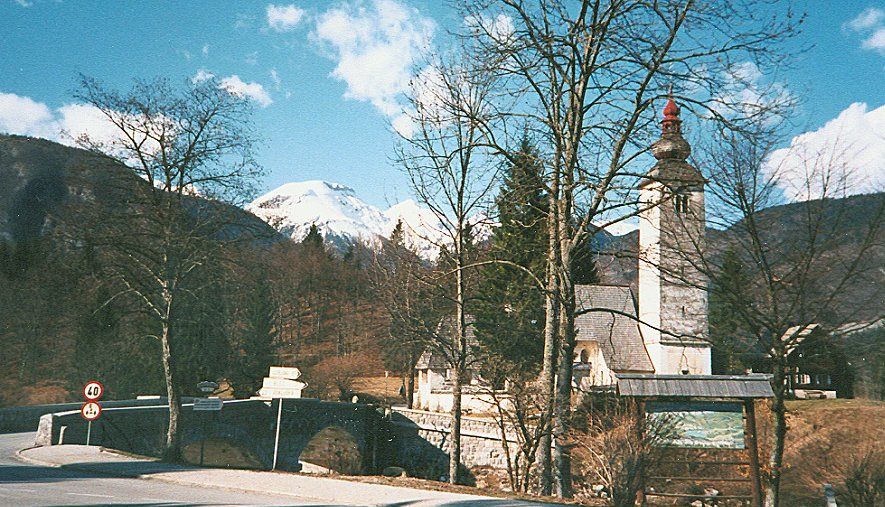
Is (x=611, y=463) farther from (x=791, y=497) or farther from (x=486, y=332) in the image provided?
(x=486, y=332)

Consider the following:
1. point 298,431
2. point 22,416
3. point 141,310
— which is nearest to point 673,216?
point 141,310

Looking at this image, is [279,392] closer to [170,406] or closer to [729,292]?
[170,406]

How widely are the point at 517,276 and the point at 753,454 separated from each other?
2358 cm

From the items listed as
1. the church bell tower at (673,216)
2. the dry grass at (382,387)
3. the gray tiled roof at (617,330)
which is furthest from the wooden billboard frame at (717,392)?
the dry grass at (382,387)

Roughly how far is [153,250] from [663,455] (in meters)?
13.1

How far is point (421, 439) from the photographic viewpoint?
3741 cm

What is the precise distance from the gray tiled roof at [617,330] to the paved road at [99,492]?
34.2m

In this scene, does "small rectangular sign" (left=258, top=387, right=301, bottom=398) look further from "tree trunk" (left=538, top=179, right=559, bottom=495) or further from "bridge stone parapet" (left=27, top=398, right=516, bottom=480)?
"tree trunk" (left=538, top=179, right=559, bottom=495)

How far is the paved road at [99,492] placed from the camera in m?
10.3

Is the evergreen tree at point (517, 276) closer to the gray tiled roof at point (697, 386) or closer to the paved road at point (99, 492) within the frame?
the gray tiled roof at point (697, 386)

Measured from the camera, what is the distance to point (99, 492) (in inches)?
452

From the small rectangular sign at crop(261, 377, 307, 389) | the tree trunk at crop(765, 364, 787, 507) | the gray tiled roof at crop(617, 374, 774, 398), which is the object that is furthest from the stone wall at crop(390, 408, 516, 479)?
the gray tiled roof at crop(617, 374, 774, 398)

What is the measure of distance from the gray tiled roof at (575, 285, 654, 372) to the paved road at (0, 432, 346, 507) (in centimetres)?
3425

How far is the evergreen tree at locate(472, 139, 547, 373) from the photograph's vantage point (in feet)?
41.1
